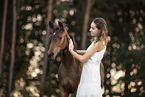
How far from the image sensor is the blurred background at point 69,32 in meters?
8.48

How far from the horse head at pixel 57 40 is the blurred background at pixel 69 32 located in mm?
3677

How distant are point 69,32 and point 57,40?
40.5 ft

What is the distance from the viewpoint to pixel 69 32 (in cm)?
1727

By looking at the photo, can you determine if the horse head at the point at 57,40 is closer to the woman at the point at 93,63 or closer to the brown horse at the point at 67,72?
the brown horse at the point at 67,72

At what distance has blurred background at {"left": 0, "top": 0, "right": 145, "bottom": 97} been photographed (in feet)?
27.8

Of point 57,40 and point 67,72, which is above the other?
point 57,40

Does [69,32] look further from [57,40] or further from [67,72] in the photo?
[57,40]

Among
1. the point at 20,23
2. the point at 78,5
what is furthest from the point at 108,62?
the point at 20,23

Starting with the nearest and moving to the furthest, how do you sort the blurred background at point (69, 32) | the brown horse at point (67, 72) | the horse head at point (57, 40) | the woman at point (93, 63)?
the woman at point (93, 63) → the horse head at point (57, 40) → the brown horse at point (67, 72) → the blurred background at point (69, 32)

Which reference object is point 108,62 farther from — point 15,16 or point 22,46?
point 22,46

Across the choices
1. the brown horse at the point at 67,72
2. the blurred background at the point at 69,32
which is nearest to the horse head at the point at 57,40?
the brown horse at the point at 67,72

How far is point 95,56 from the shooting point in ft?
13.8

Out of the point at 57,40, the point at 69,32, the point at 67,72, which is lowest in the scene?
the point at 67,72

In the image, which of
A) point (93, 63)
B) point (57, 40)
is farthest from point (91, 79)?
point (57, 40)
